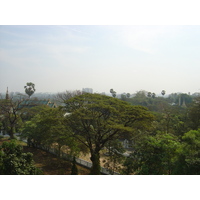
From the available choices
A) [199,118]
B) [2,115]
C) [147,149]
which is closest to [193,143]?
[147,149]

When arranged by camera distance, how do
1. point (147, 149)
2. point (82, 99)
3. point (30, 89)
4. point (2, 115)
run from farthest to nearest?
point (30, 89)
point (2, 115)
point (82, 99)
point (147, 149)

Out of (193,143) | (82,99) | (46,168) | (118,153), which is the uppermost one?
(82,99)

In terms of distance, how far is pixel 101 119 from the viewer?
862 cm

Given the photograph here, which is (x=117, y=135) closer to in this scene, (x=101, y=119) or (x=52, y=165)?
(x=101, y=119)

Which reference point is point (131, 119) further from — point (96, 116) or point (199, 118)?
point (199, 118)

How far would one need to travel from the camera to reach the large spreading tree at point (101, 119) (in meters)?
8.32

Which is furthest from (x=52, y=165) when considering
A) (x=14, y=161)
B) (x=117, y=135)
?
(x=14, y=161)

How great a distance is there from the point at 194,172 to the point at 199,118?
766 centimetres

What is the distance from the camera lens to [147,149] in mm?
6574

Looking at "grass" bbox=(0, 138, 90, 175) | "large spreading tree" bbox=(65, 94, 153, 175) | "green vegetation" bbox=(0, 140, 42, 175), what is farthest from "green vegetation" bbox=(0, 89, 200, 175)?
"grass" bbox=(0, 138, 90, 175)

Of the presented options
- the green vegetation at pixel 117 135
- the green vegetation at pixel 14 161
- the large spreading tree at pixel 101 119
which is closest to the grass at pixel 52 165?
the green vegetation at pixel 117 135

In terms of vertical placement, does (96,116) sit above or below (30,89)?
below

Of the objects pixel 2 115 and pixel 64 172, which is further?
pixel 2 115

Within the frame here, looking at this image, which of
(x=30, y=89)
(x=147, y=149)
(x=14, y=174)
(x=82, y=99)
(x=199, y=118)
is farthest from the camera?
(x=30, y=89)
